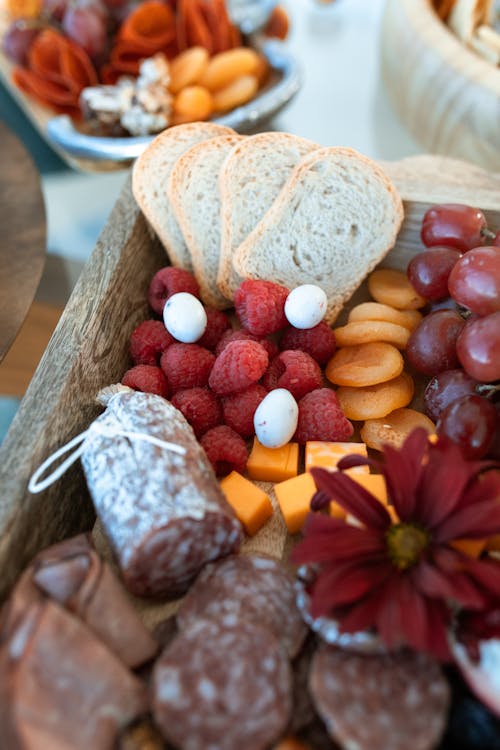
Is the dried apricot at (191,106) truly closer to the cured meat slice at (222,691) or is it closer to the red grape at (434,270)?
the red grape at (434,270)

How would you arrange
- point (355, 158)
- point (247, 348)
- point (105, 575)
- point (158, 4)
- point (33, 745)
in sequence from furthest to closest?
1. point (158, 4)
2. point (355, 158)
3. point (247, 348)
4. point (105, 575)
5. point (33, 745)

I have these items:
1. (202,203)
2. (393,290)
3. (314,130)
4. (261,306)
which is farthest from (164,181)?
(314,130)

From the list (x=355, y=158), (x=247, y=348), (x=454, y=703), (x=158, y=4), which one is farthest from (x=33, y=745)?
(x=158, y=4)

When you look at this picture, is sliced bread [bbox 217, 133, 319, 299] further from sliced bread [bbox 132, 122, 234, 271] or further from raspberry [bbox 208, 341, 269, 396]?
raspberry [bbox 208, 341, 269, 396]

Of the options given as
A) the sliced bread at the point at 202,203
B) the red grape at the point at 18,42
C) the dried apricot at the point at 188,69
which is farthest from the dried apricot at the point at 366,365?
the red grape at the point at 18,42

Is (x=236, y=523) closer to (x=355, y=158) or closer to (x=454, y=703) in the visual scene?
(x=454, y=703)

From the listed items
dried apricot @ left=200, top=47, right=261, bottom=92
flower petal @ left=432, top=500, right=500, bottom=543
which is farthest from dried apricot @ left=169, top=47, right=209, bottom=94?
flower petal @ left=432, top=500, right=500, bottom=543
